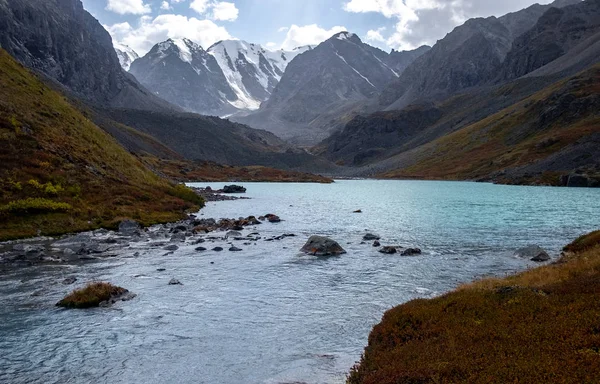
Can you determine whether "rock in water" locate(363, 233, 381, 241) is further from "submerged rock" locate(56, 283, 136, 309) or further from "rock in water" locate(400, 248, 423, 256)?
"submerged rock" locate(56, 283, 136, 309)

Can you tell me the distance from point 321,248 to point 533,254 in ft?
62.1

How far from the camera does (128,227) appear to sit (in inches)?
1996

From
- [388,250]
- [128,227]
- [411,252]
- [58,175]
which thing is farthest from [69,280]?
[58,175]

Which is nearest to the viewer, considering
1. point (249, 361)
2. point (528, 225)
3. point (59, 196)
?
point (249, 361)

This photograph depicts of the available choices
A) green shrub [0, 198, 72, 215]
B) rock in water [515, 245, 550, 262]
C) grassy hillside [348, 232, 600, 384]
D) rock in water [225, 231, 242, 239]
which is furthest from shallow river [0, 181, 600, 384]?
green shrub [0, 198, 72, 215]

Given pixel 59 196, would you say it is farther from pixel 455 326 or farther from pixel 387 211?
pixel 387 211

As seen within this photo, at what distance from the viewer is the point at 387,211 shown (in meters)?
82.1

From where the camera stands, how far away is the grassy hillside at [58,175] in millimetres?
45650

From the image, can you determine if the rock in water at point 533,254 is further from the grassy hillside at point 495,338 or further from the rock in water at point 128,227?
the rock in water at point 128,227

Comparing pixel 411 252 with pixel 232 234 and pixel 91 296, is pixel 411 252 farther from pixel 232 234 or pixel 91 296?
pixel 91 296

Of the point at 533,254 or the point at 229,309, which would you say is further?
the point at 533,254

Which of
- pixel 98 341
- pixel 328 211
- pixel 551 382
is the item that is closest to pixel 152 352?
pixel 98 341

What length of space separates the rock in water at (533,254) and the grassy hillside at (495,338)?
59.9ft

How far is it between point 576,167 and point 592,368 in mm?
171733
